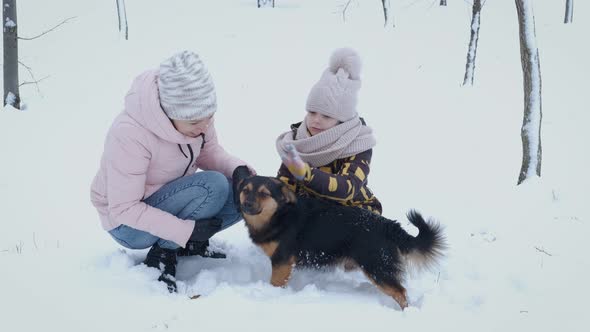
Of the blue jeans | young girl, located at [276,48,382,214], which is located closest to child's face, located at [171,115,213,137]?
the blue jeans

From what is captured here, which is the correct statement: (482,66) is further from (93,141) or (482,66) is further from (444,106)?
(93,141)

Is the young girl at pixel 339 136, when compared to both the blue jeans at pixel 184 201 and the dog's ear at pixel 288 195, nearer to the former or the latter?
the dog's ear at pixel 288 195

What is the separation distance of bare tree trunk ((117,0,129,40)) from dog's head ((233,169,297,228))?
43.7 feet

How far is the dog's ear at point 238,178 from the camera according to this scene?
3.36 metres

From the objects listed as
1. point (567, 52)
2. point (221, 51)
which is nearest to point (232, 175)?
point (221, 51)

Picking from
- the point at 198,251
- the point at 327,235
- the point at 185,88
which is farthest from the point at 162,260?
the point at 185,88

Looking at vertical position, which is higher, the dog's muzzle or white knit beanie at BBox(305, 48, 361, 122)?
white knit beanie at BBox(305, 48, 361, 122)

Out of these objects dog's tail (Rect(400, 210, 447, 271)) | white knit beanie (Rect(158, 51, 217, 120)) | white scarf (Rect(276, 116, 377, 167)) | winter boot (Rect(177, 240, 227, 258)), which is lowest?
winter boot (Rect(177, 240, 227, 258))

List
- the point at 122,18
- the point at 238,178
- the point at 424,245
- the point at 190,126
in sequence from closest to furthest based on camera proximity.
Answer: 1. the point at 190,126
2. the point at 424,245
3. the point at 238,178
4. the point at 122,18

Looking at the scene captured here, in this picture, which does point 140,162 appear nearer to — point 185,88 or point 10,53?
point 185,88

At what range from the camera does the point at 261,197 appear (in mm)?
3203

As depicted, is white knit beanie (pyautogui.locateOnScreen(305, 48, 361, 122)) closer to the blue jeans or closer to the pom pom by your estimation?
the pom pom

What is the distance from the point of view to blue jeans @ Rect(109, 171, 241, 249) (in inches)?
128

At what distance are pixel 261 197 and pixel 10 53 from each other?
26.4 ft
